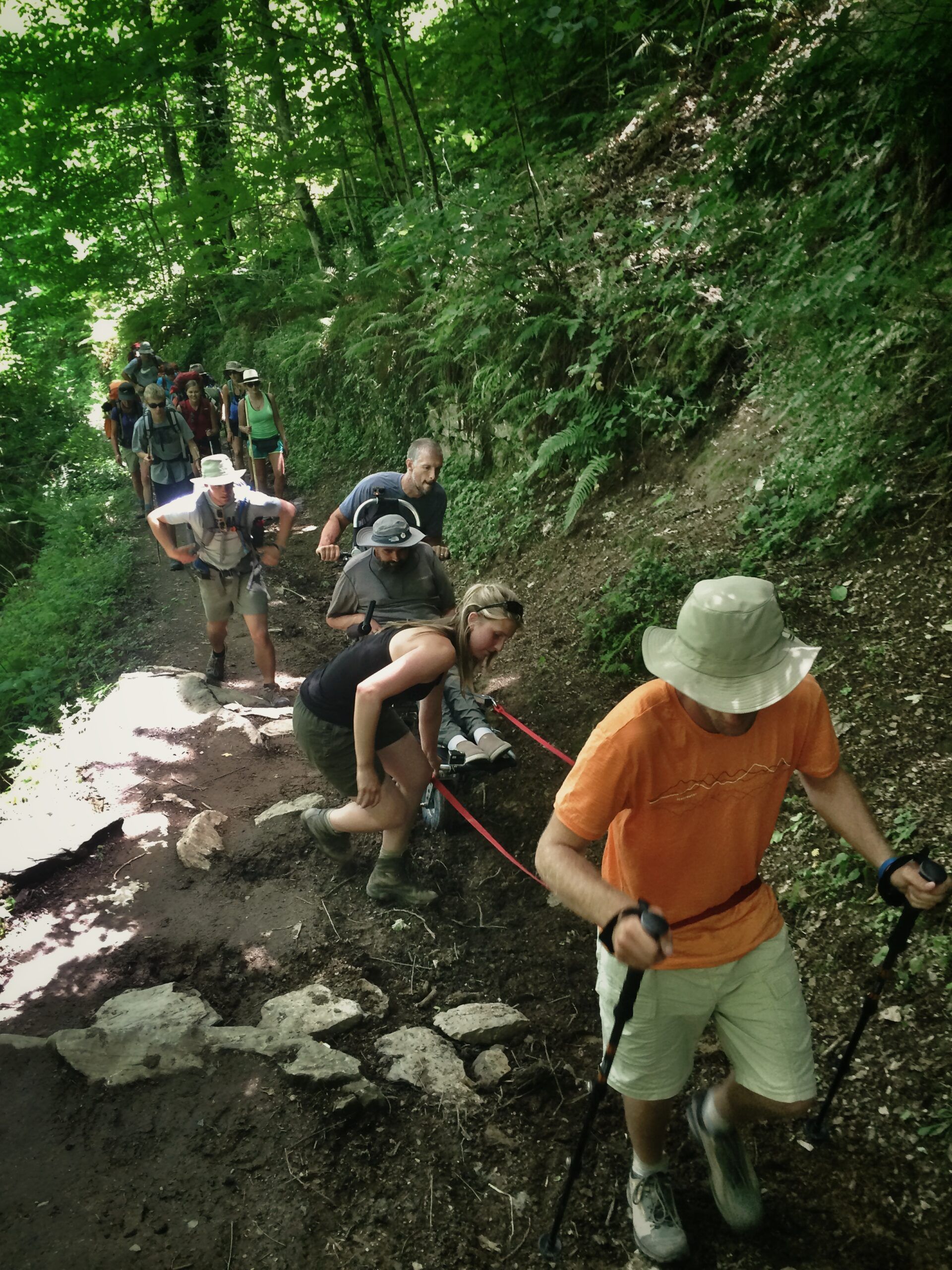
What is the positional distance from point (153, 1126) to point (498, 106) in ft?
34.7

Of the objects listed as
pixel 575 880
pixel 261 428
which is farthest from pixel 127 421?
pixel 575 880

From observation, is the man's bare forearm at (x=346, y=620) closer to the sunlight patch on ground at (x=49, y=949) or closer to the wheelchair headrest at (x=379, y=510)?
the wheelchair headrest at (x=379, y=510)

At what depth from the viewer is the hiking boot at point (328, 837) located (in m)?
5.30

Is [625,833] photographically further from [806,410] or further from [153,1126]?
[806,410]

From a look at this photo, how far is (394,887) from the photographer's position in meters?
5.06

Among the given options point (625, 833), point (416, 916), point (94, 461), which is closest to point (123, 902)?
point (416, 916)

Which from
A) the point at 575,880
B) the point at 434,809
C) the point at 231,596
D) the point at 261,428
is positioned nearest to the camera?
the point at 575,880

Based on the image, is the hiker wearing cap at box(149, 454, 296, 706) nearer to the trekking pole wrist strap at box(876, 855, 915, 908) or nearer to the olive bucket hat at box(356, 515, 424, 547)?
the olive bucket hat at box(356, 515, 424, 547)

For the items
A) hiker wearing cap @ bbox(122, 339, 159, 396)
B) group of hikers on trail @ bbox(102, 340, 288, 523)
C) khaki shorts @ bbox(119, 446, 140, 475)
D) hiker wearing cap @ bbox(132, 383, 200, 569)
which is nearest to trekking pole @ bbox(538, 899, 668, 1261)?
hiker wearing cap @ bbox(132, 383, 200, 569)

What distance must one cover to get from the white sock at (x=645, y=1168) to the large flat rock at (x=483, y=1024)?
1.09 metres

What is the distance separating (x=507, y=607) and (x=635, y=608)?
2.36 metres

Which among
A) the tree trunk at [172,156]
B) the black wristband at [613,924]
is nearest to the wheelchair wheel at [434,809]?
the black wristband at [613,924]

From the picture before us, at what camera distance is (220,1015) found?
4191mm

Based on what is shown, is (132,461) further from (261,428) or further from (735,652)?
(735,652)
